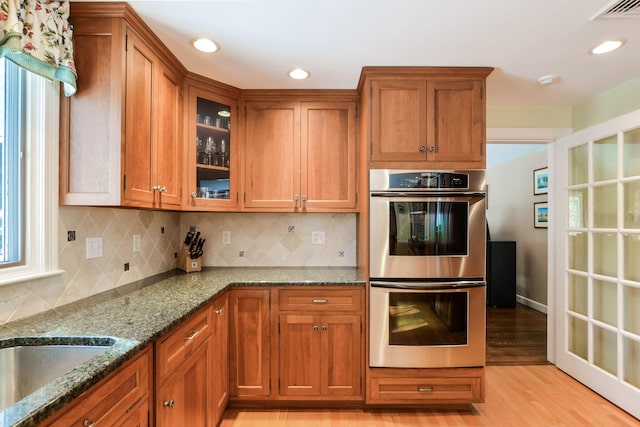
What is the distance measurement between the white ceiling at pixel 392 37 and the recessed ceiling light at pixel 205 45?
1.7 inches

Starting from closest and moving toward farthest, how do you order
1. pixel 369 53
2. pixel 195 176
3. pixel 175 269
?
pixel 369 53 < pixel 195 176 < pixel 175 269

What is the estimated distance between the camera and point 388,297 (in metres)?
2.10

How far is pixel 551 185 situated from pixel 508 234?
8.61 ft

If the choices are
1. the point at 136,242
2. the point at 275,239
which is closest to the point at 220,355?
the point at 136,242

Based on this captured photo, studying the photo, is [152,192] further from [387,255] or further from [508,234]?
[508,234]

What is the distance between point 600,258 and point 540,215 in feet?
7.30

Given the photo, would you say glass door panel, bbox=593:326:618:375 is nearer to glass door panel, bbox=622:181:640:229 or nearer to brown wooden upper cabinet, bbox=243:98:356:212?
glass door panel, bbox=622:181:640:229

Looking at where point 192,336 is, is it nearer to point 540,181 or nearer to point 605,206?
point 605,206

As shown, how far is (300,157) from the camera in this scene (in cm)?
247

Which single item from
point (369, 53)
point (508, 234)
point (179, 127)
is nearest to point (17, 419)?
point (179, 127)

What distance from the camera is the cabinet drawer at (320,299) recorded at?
216 cm

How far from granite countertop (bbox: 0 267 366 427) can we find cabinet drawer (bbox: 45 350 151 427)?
2.3 inches

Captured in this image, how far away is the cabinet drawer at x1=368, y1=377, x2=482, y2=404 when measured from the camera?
2.12m

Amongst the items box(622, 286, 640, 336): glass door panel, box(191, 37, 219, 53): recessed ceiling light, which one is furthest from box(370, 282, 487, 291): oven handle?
box(191, 37, 219, 53): recessed ceiling light
